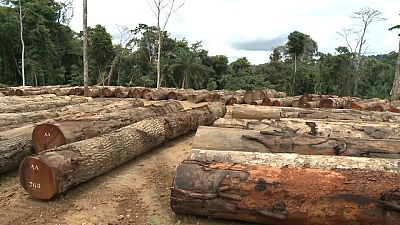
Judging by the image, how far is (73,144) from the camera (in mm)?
5098

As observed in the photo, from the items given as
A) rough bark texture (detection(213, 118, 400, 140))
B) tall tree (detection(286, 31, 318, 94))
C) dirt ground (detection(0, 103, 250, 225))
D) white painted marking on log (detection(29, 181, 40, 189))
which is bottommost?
dirt ground (detection(0, 103, 250, 225))

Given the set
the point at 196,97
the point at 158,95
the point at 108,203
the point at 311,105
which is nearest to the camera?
the point at 108,203

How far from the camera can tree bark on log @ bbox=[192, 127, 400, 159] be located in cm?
477

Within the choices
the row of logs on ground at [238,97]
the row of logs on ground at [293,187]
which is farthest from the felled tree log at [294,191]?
the row of logs on ground at [238,97]

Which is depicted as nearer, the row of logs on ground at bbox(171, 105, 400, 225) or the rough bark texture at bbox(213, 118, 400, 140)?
the row of logs on ground at bbox(171, 105, 400, 225)

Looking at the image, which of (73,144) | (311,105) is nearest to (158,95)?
(311,105)

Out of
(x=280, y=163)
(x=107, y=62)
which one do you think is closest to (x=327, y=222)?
(x=280, y=163)

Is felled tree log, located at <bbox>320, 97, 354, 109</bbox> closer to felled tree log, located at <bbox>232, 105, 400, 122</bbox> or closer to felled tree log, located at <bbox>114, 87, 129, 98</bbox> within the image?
felled tree log, located at <bbox>232, 105, 400, 122</bbox>

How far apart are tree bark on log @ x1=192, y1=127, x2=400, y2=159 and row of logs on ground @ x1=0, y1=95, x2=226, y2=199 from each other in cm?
135

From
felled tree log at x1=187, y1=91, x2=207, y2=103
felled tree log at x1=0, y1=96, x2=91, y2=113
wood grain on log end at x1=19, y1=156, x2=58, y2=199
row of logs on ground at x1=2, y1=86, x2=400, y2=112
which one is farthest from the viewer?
felled tree log at x1=187, y1=91, x2=207, y2=103

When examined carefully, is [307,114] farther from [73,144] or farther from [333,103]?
[73,144]

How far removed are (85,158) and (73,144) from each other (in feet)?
1.11

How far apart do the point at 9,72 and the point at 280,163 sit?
31.6 m

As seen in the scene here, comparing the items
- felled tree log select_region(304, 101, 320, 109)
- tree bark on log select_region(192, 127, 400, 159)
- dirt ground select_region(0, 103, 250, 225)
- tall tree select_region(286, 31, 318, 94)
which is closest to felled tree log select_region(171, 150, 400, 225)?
dirt ground select_region(0, 103, 250, 225)
